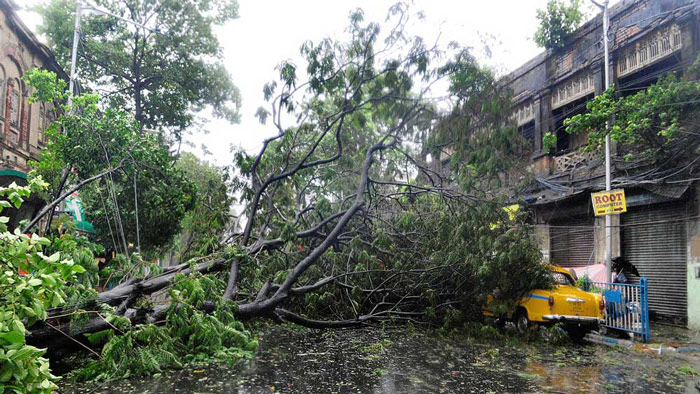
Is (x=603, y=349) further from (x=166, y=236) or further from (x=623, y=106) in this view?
(x=166, y=236)

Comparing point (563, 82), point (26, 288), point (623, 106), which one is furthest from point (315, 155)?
point (26, 288)

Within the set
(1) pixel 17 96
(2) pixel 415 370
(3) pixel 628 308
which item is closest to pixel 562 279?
(3) pixel 628 308

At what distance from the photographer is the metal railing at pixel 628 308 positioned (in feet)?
31.5

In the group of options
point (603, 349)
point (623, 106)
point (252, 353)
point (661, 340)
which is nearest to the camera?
point (252, 353)

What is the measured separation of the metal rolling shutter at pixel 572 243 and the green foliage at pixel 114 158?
1088 cm

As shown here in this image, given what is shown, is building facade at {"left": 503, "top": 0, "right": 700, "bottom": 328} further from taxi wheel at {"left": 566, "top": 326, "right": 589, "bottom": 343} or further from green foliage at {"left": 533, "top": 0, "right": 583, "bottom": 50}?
taxi wheel at {"left": 566, "top": 326, "right": 589, "bottom": 343}

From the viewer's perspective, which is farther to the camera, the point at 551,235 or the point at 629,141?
the point at 551,235

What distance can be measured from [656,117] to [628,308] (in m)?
4.51

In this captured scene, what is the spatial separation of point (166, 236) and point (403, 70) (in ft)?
25.6

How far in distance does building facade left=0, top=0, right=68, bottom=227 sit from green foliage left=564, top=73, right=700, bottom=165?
48.0ft

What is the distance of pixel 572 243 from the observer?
1598cm

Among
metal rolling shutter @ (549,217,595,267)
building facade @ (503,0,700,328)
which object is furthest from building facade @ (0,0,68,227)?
metal rolling shutter @ (549,217,595,267)

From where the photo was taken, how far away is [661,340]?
987 cm

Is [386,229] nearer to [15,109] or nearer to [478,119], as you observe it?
[478,119]
